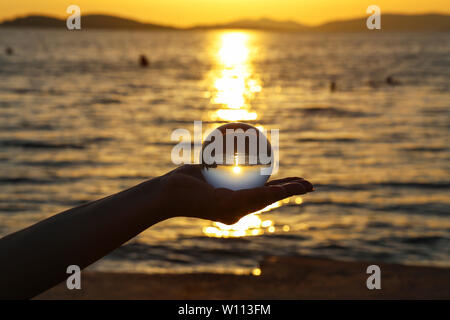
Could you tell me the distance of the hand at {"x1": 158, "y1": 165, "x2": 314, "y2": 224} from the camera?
280cm

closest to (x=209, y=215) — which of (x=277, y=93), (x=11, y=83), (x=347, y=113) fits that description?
(x=347, y=113)

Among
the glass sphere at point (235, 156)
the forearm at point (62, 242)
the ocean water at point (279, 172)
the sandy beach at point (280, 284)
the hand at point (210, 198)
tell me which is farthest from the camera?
the ocean water at point (279, 172)

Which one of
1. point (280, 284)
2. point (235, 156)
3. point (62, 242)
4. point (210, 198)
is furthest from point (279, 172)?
point (62, 242)

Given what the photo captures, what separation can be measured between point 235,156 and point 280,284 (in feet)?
11.0

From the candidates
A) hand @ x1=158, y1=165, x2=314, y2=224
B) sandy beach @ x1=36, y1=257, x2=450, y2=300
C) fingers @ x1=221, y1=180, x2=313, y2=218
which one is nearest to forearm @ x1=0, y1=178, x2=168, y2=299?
hand @ x1=158, y1=165, x2=314, y2=224

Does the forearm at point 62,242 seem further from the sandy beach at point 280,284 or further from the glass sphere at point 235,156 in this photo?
the sandy beach at point 280,284

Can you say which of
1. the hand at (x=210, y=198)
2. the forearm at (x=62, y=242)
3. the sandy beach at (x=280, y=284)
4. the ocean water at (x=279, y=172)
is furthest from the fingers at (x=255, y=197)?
the ocean water at (x=279, y=172)

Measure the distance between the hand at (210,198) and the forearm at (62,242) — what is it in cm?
21

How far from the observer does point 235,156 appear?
136 inches

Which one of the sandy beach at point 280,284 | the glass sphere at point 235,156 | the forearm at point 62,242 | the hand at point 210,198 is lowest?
the sandy beach at point 280,284

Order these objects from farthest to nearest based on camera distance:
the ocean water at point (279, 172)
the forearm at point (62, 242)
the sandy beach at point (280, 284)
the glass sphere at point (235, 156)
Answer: the ocean water at point (279, 172) < the sandy beach at point (280, 284) < the glass sphere at point (235, 156) < the forearm at point (62, 242)

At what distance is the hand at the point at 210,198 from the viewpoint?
9.18ft

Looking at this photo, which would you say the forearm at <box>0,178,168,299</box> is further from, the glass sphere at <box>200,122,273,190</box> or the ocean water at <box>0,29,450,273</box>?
the ocean water at <box>0,29,450,273</box>

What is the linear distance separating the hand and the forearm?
207 millimetres
